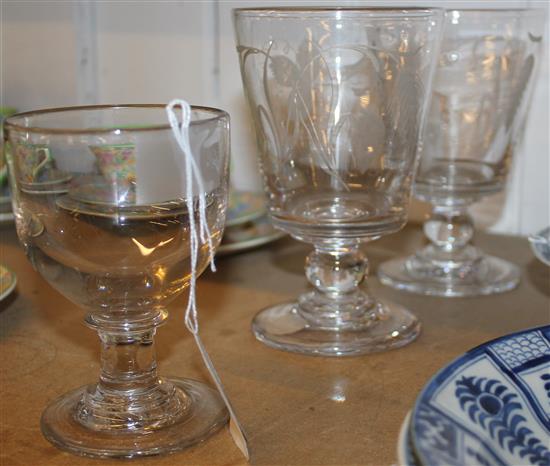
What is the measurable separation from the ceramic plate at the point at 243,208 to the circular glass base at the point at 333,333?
6.6 inches

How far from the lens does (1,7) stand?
3.83 ft

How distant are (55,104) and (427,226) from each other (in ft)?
1.94

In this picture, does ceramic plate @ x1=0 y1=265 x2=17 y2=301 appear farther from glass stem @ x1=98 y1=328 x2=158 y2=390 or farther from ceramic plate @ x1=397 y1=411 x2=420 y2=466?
ceramic plate @ x1=397 y1=411 x2=420 y2=466

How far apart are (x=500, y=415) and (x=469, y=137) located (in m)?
0.39

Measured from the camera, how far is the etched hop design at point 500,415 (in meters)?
0.38

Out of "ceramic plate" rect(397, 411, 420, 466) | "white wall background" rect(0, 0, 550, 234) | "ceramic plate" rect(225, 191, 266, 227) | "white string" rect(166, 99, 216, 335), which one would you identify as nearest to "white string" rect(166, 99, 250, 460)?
"white string" rect(166, 99, 216, 335)

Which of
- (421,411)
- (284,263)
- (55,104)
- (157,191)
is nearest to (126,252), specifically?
(157,191)

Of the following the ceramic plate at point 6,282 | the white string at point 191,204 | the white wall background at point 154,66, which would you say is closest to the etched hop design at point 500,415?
the white string at point 191,204

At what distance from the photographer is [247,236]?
81 cm

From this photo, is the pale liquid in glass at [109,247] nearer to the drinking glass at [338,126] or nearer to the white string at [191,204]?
the white string at [191,204]

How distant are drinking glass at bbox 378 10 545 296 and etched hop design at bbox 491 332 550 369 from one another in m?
0.26

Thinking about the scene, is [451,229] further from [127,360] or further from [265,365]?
[127,360]

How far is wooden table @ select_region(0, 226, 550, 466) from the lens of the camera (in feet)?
1.51

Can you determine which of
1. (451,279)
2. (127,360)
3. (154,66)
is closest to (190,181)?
(127,360)
